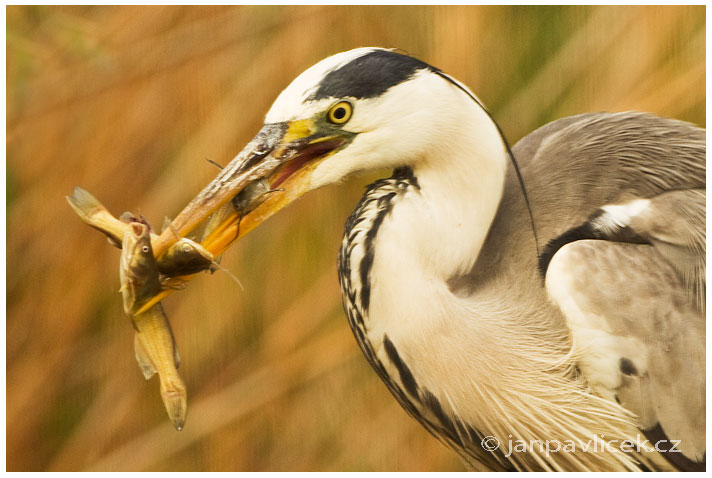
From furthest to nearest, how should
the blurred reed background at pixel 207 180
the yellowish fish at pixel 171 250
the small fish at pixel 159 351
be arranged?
the blurred reed background at pixel 207 180, the small fish at pixel 159 351, the yellowish fish at pixel 171 250

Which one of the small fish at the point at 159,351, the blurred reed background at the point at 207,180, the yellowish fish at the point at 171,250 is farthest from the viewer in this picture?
the blurred reed background at the point at 207,180

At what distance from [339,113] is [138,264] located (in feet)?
1.06

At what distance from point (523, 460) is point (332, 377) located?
458 mm

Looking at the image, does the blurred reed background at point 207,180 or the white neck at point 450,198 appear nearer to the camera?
the white neck at point 450,198

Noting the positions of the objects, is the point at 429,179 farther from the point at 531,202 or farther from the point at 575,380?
the point at 575,380

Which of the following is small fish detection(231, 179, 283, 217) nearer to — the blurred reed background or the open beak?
the open beak

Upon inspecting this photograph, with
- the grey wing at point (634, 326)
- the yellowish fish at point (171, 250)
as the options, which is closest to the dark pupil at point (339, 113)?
the yellowish fish at point (171, 250)

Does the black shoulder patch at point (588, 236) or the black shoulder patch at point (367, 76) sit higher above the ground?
the black shoulder patch at point (367, 76)

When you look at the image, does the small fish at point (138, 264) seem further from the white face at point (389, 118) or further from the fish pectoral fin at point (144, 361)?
A: the white face at point (389, 118)

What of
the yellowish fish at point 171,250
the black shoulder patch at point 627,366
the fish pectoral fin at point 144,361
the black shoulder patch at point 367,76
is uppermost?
the black shoulder patch at point 367,76

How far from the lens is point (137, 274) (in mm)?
905

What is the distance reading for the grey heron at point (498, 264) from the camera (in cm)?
95

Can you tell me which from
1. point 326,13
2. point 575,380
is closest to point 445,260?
point 575,380

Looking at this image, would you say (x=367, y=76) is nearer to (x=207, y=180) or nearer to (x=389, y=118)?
(x=389, y=118)
